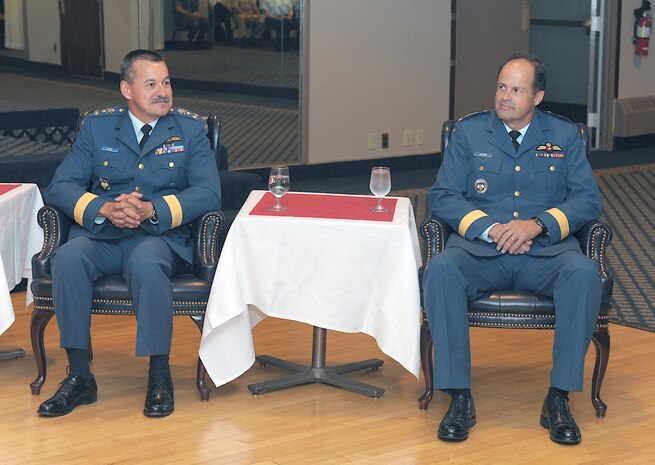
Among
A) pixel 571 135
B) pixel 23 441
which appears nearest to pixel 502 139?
pixel 571 135

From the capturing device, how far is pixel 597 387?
407cm

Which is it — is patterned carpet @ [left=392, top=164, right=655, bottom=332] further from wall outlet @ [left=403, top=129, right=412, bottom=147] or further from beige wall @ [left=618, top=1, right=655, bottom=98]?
beige wall @ [left=618, top=1, right=655, bottom=98]

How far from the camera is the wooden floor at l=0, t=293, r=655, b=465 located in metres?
3.66

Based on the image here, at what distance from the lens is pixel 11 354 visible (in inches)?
181

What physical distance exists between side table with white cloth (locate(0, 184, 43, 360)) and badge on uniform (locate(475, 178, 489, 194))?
1714 millimetres

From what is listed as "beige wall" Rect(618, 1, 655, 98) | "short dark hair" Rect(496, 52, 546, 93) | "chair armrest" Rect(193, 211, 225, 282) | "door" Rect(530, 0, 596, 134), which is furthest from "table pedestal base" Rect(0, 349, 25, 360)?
"door" Rect(530, 0, 596, 134)

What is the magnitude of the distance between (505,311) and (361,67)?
5.22 meters

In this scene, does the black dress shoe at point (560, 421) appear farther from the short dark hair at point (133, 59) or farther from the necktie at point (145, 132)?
the short dark hair at point (133, 59)

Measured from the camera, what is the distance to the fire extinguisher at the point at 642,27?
10445 mm

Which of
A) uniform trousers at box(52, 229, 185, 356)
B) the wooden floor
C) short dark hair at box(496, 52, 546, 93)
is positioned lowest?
the wooden floor

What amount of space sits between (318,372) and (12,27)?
416cm

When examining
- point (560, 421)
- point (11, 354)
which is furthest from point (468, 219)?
point (11, 354)

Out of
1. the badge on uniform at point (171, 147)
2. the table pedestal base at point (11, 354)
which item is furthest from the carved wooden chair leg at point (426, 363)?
the table pedestal base at point (11, 354)

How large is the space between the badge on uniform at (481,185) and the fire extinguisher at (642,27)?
22.2 ft
